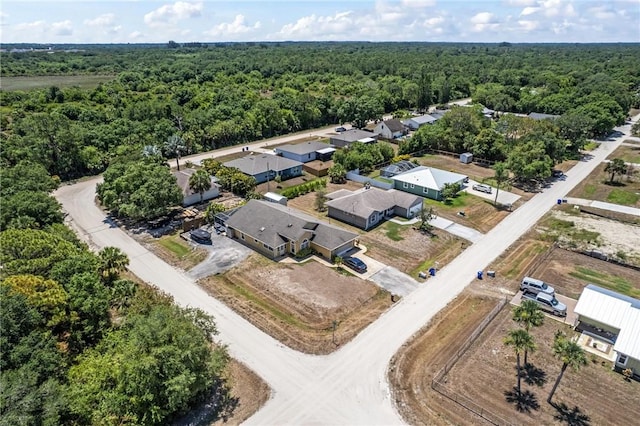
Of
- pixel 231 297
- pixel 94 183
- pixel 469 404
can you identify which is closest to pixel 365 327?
pixel 469 404

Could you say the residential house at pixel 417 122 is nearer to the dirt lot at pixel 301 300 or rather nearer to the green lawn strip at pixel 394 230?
the green lawn strip at pixel 394 230

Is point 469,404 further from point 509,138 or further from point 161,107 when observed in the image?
point 161,107

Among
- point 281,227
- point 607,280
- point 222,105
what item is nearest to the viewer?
point 607,280

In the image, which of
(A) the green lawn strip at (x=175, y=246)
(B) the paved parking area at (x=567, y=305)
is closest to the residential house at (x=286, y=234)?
(A) the green lawn strip at (x=175, y=246)

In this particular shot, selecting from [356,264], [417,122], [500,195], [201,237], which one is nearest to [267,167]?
[201,237]

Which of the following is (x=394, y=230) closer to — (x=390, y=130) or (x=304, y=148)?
(x=304, y=148)

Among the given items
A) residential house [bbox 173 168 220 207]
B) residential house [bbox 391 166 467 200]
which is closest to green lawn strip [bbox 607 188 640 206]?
residential house [bbox 391 166 467 200]

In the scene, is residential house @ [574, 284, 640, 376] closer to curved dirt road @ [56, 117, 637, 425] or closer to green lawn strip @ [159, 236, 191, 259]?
curved dirt road @ [56, 117, 637, 425]
